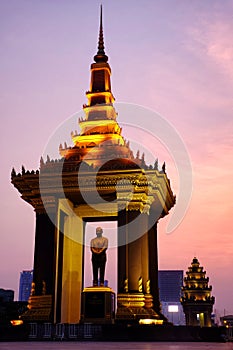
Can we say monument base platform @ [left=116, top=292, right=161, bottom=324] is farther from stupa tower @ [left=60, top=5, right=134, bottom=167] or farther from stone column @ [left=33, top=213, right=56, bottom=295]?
stupa tower @ [left=60, top=5, right=134, bottom=167]

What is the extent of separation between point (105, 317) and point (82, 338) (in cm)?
438

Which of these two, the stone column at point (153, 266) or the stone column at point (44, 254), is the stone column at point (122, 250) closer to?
the stone column at point (153, 266)

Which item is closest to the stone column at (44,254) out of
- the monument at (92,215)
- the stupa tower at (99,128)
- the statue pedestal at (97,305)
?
the monument at (92,215)

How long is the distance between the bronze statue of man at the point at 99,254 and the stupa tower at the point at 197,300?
161 feet

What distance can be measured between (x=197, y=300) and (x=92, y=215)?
157 feet

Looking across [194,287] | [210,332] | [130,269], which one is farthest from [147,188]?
[194,287]

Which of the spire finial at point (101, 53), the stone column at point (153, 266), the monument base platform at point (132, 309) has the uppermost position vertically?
the spire finial at point (101, 53)

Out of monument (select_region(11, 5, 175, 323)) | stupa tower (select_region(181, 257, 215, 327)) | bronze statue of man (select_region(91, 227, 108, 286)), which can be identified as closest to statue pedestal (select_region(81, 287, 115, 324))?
monument (select_region(11, 5, 175, 323))

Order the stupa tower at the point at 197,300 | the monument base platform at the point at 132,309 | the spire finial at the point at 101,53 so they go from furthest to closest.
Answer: the stupa tower at the point at 197,300 → the spire finial at the point at 101,53 → the monument base platform at the point at 132,309

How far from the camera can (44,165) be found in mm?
28250

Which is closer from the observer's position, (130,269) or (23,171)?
(130,269)

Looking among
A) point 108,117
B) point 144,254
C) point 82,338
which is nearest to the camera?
point 82,338

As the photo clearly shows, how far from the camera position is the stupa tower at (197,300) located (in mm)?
74000

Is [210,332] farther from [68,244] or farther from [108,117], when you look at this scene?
[108,117]
